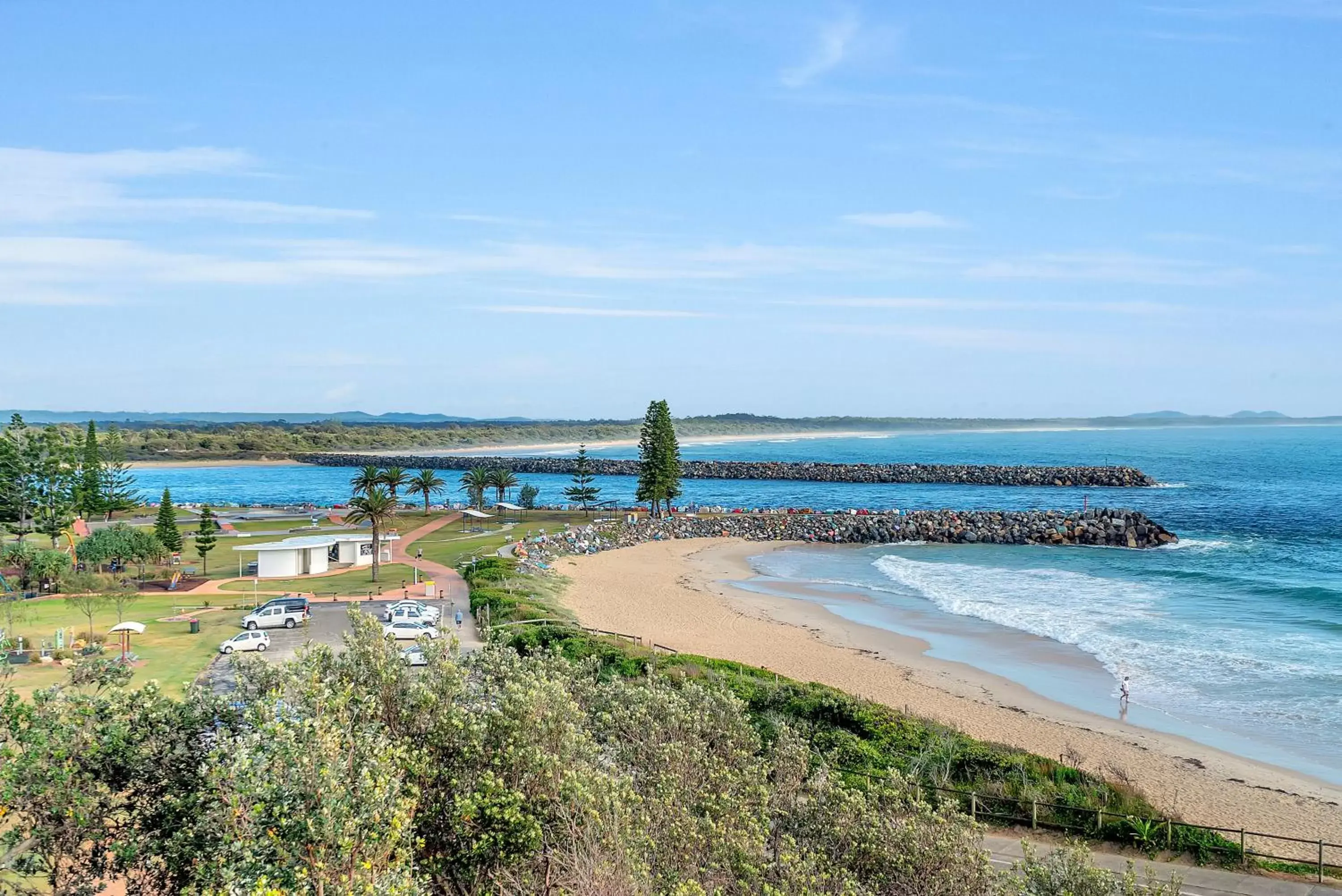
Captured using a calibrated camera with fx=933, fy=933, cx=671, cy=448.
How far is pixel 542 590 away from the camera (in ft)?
153

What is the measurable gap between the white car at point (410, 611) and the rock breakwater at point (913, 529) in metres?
31.3

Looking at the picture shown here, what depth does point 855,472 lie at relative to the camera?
147625 millimetres

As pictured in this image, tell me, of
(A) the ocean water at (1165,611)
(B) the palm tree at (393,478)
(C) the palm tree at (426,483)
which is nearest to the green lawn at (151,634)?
(B) the palm tree at (393,478)

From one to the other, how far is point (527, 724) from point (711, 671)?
59.7 feet

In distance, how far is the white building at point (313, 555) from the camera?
4981 cm

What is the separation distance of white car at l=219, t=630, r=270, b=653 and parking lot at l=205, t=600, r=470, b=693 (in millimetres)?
269

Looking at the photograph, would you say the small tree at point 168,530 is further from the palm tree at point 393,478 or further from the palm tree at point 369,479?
the palm tree at point 393,478

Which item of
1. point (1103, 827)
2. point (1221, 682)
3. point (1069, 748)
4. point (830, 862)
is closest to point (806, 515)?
point (1221, 682)

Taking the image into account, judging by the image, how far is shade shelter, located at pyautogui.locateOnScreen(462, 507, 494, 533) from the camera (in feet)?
243

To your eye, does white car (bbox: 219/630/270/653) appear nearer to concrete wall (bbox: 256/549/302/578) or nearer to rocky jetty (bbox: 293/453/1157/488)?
concrete wall (bbox: 256/549/302/578)

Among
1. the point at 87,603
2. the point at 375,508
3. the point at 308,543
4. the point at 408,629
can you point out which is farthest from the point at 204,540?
the point at 408,629

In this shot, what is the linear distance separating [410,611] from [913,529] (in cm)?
5122

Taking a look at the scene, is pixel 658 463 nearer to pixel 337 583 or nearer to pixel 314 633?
pixel 337 583

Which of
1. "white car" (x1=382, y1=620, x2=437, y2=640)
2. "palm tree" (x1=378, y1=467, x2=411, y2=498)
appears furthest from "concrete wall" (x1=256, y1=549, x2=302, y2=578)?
"white car" (x1=382, y1=620, x2=437, y2=640)
